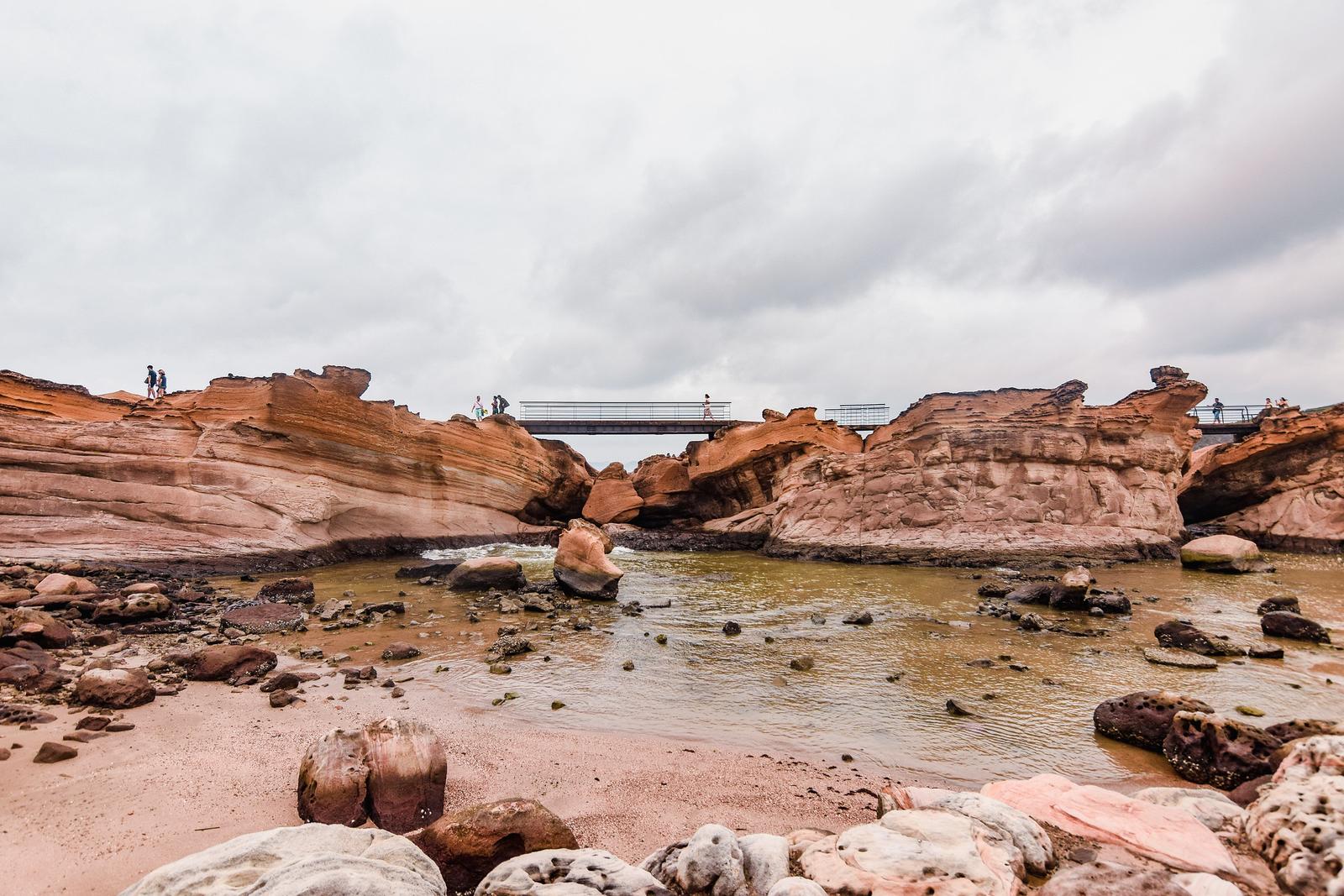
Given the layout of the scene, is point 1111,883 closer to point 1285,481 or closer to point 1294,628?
point 1294,628

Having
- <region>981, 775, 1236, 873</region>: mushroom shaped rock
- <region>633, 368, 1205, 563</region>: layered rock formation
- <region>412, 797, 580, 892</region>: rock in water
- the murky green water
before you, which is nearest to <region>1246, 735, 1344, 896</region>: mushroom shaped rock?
<region>981, 775, 1236, 873</region>: mushroom shaped rock

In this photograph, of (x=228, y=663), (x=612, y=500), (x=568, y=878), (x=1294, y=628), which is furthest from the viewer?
(x=612, y=500)

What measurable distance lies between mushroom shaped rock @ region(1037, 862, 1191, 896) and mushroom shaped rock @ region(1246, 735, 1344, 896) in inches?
25.0

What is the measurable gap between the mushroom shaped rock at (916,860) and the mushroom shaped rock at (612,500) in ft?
99.3

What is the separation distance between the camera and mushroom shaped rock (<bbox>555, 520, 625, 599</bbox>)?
14.1 meters

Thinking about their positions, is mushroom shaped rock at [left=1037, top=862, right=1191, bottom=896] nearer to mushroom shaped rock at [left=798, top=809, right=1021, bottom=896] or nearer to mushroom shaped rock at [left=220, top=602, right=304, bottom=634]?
mushroom shaped rock at [left=798, top=809, right=1021, bottom=896]

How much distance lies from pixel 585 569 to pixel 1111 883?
12.3m

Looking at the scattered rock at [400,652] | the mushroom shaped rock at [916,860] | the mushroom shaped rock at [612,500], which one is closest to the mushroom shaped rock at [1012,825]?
the mushroom shaped rock at [916,860]

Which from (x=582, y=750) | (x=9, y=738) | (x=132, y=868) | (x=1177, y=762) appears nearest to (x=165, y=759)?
(x=9, y=738)

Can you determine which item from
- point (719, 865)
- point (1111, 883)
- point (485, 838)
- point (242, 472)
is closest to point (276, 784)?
point (485, 838)

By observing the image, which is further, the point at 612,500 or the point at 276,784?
the point at 612,500

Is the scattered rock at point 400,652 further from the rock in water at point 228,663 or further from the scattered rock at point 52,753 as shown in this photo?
the scattered rock at point 52,753

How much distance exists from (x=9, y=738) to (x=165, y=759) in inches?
48.5

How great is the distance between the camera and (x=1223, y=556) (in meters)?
18.4
